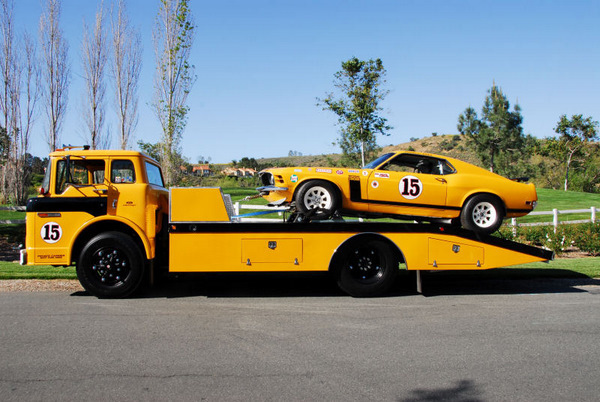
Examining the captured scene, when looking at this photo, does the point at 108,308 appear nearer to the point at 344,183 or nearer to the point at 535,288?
the point at 344,183

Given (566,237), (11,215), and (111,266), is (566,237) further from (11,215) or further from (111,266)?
(11,215)

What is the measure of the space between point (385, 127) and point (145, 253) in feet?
48.5

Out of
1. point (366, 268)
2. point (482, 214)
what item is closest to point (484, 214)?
point (482, 214)

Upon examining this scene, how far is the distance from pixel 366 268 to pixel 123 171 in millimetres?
4188

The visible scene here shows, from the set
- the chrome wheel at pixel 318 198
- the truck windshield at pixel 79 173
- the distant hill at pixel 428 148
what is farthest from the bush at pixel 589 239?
the distant hill at pixel 428 148

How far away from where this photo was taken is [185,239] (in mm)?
7383

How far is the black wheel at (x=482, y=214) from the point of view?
25.9 ft

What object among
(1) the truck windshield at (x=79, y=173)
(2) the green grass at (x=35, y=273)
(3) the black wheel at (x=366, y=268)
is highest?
(1) the truck windshield at (x=79, y=173)

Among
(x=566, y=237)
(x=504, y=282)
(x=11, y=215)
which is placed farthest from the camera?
(x=11, y=215)

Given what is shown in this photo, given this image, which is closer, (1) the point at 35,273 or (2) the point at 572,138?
(1) the point at 35,273

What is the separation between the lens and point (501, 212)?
793 cm

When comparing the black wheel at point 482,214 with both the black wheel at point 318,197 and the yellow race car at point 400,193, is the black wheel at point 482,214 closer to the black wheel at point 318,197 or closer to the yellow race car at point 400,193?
the yellow race car at point 400,193

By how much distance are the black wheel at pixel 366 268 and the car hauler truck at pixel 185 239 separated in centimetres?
2

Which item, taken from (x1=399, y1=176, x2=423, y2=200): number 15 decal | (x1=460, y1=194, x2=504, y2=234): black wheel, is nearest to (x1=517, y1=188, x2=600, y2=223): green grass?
(x1=460, y1=194, x2=504, y2=234): black wheel
